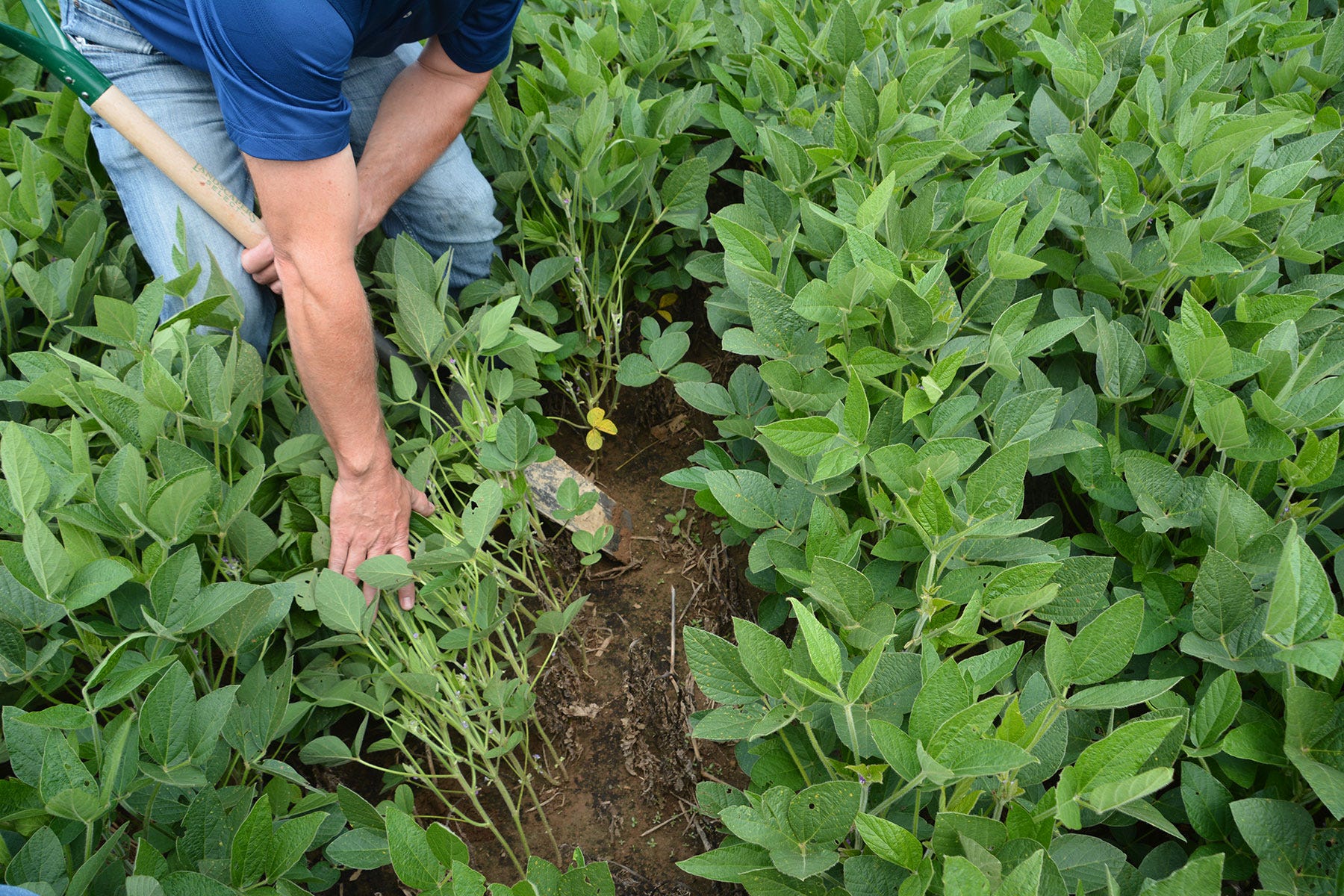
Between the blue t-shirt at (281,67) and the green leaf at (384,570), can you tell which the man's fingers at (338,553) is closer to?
the green leaf at (384,570)

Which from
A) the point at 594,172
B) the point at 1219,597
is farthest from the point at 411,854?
the point at 594,172

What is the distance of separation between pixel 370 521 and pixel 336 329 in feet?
1.14

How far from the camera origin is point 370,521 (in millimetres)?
1640

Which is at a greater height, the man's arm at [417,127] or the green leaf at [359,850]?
the man's arm at [417,127]

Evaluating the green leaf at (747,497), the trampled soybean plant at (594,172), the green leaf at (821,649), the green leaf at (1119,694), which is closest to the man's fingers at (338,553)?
the trampled soybean plant at (594,172)

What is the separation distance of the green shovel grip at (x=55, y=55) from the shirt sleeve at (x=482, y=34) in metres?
0.70

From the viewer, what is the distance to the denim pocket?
1.89 m

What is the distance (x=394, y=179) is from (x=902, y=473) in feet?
4.91

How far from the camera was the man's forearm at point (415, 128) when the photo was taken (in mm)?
2076

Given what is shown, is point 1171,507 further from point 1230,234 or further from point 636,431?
point 636,431

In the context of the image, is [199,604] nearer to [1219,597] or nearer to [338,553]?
[338,553]

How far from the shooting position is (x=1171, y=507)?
118 cm

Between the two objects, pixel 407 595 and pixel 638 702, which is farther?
pixel 638 702

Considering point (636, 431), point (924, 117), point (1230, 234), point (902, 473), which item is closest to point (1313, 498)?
point (1230, 234)
